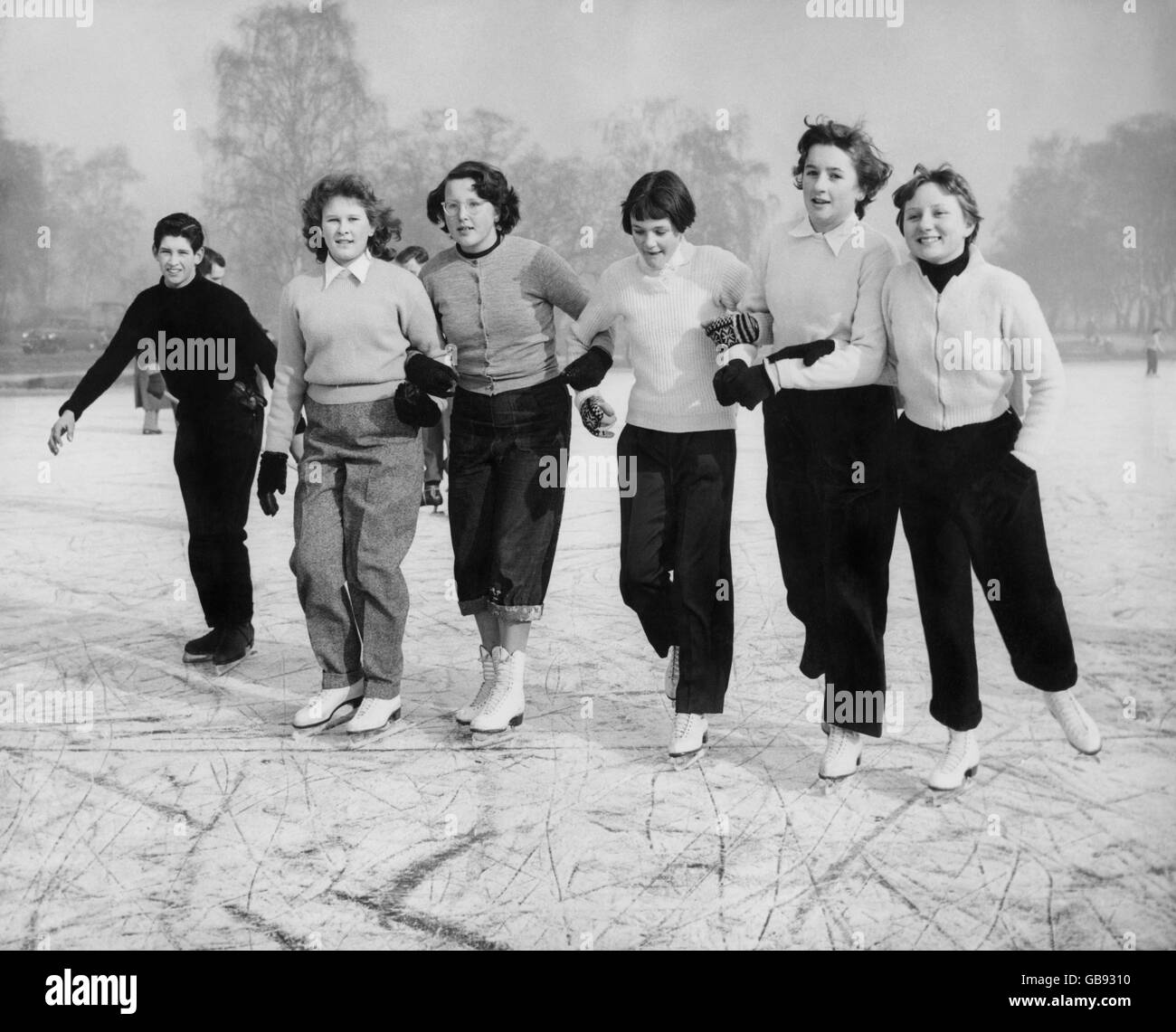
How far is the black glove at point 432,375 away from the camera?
3990 millimetres

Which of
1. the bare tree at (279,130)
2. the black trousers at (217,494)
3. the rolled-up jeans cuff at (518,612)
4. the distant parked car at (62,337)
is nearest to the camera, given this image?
the rolled-up jeans cuff at (518,612)

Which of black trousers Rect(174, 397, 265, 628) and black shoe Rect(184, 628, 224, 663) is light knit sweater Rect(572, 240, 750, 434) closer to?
black trousers Rect(174, 397, 265, 628)

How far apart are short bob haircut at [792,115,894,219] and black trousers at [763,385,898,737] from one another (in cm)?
57

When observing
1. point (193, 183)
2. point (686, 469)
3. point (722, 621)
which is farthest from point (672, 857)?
point (193, 183)

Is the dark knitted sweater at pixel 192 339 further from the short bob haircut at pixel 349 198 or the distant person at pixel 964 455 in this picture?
the distant person at pixel 964 455

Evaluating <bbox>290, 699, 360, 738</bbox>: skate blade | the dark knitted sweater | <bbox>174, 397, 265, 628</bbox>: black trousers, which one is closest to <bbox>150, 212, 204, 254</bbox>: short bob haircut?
the dark knitted sweater

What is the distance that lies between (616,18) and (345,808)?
22.3m

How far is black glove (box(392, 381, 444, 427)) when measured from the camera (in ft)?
13.3

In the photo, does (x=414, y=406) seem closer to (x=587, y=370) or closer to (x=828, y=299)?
(x=587, y=370)

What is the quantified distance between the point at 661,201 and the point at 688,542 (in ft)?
3.26

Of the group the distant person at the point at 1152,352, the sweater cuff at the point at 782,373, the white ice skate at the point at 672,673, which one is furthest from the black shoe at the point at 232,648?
the distant person at the point at 1152,352

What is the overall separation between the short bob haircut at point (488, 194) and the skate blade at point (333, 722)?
158 centimetres

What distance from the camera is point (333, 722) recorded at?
4277mm
